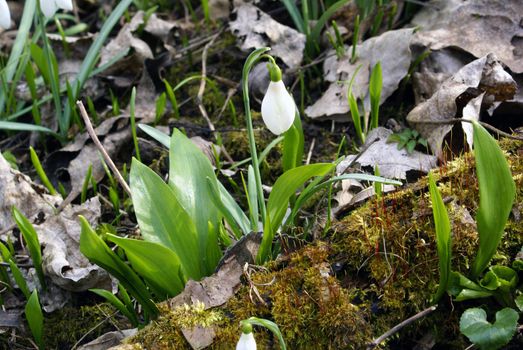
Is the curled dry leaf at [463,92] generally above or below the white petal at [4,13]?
below

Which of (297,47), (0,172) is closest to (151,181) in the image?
(0,172)

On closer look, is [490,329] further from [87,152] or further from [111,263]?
[87,152]

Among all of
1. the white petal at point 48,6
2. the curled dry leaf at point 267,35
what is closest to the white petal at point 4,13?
the white petal at point 48,6

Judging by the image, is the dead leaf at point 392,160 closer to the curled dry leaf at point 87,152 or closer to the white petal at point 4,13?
the curled dry leaf at point 87,152

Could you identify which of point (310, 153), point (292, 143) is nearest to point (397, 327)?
point (292, 143)

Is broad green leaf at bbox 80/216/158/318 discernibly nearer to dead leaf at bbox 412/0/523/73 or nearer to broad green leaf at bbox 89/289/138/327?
broad green leaf at bbox 89/289/138/327
